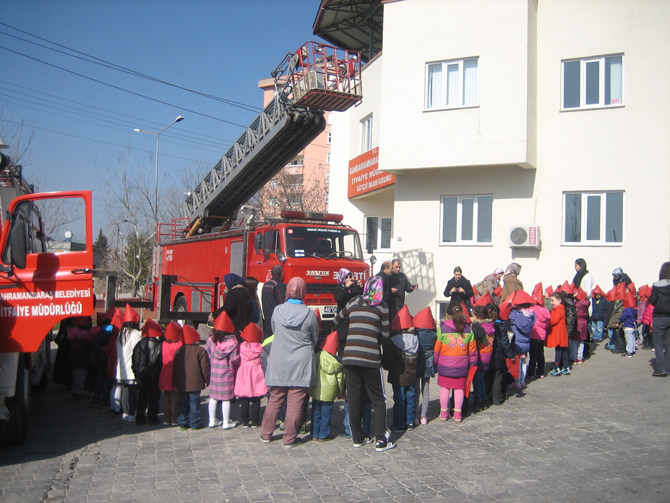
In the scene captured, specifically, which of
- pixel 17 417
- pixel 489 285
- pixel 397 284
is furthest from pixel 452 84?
pixel 17 417

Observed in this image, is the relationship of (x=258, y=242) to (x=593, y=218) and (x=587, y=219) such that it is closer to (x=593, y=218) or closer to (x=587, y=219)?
(x=587, y=219)

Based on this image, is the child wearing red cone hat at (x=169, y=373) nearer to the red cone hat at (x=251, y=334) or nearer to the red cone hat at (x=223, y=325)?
the red cone hat at (x=223, y=325)

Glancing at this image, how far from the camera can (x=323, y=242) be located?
495 inches

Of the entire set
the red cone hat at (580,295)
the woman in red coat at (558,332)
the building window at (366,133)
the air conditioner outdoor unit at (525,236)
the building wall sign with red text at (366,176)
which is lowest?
the woman in red coat at (558,332)

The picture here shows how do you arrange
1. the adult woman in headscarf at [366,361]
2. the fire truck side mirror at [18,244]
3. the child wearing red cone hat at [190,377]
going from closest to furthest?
the fire truck side mirror at [18,244] → the adult woman in headscarf at [366,361] → the child wearing red cone hat at [190,377]

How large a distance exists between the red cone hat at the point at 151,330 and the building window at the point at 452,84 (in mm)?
10044

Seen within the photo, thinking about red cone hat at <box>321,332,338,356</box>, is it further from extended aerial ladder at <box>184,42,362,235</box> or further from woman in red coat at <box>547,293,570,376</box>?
extended aerial ladder at <box>184,42,362,235</box>

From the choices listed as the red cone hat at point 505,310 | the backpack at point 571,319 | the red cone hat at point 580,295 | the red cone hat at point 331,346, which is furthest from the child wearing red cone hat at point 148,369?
the red cone hat at point 580,295

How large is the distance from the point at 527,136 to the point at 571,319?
5.27 m

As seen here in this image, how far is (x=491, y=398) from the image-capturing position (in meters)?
8.20

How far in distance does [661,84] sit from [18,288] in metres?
13.4

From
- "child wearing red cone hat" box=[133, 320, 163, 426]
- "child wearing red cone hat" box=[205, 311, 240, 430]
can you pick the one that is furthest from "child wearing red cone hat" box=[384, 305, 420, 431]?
"child wearing red cone hat" box=[133, 320, 163, 426]

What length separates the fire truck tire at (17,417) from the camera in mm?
6051

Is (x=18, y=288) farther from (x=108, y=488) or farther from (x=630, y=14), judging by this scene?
(x=630, y=14)
